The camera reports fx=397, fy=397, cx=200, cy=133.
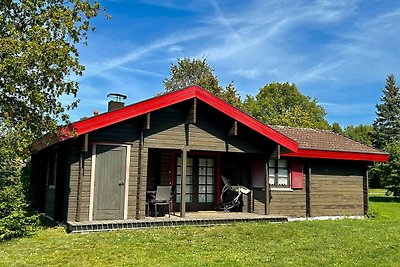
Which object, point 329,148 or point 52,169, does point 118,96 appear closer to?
point 52,169

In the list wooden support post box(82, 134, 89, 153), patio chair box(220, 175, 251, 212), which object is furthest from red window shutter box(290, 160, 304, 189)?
wooden support post box(82, 134, 89, 153)

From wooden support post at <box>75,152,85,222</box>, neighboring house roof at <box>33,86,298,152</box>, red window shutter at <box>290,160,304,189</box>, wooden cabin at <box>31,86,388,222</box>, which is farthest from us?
red window shutter at <box>290,160,304,189</box>

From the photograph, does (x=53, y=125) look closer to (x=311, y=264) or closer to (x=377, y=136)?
(x=311, y=264)

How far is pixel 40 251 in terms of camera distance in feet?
22.7

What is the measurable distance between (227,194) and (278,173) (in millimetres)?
1775

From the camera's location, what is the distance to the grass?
6.32m

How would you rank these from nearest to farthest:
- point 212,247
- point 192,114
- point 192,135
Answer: point 212,247 → point 192,114 → point 192,135

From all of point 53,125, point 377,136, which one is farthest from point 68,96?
point 377,136

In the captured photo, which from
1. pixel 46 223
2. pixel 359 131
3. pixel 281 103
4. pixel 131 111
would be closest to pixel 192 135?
pixel 131 111

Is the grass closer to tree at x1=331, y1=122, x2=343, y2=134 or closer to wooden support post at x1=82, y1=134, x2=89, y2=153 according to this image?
wooden support post at x1=82, y1=134, x2=89, y2=153

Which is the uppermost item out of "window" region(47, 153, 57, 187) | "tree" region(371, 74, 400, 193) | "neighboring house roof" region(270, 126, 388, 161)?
"tree" region(371, 74, 400, 193)

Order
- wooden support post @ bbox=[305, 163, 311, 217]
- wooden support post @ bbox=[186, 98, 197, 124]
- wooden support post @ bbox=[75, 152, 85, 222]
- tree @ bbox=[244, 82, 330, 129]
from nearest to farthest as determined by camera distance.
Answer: wooden support post @ bbox=[75, 152, 85, 222], wooden support post @ bbox=[186, 98, 197, 124], wooden support post @ bbox=[305, 163, 311, 217], tree @ bbox=[244, 82, 330, 129]

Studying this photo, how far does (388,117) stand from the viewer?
44.1 meters

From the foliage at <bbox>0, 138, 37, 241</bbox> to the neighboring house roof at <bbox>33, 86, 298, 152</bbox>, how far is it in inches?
40.7
